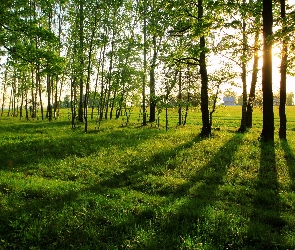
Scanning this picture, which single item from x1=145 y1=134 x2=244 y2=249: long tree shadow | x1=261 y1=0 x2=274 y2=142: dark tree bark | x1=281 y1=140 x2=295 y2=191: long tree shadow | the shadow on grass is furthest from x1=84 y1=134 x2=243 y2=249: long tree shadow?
the shadow on grass

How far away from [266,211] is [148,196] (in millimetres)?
3695

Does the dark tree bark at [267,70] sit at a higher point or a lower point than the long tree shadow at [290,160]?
higher

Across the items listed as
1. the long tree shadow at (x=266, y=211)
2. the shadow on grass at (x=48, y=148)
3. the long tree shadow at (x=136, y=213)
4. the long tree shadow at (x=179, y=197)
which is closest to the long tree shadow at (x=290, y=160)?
the long tree shadow at (x=266, y=211)

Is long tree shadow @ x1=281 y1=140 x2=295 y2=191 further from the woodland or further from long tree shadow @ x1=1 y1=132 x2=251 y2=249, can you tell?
long tree shadow @ x1=1 y1=132 x2=251 y2=249

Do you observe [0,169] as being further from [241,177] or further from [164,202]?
[241,177]

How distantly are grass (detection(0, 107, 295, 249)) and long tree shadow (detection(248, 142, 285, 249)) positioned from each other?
0.03 metres

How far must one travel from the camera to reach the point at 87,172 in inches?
446

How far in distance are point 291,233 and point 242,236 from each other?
4.01 ft

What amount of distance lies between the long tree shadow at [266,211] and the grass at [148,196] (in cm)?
3

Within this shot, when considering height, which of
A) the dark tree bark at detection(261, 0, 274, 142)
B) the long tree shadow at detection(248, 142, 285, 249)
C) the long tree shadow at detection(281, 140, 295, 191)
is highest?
the dark tree bark at detection(261, 0, 274, 142)

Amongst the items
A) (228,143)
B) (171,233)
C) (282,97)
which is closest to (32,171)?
(171,233)

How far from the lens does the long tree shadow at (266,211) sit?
597 cm

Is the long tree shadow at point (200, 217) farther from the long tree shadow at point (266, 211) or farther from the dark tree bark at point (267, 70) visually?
the dark tree bark at point (267, 70)

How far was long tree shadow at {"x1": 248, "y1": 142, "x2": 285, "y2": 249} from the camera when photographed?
19.6ft
